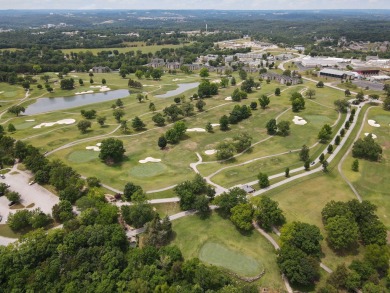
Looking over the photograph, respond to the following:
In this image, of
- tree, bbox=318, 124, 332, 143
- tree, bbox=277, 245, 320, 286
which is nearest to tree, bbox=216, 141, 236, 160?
tree, bbox=318, 124, 332, 143

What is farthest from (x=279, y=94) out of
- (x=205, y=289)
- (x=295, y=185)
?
(x=205, y=289)

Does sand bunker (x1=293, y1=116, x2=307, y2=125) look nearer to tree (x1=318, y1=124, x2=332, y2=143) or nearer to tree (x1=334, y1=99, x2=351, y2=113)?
tree (x1=318, y1=124, x2=332, y2=143)

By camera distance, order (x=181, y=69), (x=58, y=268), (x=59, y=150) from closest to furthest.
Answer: (x=58, y=268), (x=59, y=150), (x=181, y=69)

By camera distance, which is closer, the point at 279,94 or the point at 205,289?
the point at 205,289

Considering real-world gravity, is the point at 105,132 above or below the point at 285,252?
below

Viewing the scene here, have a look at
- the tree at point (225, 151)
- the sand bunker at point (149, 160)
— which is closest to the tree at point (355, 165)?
the tree at point (225, 151)

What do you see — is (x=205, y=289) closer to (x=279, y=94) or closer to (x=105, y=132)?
(x=105, y=132)

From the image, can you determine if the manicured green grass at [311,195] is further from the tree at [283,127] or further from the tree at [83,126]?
the tree at [83,126]
